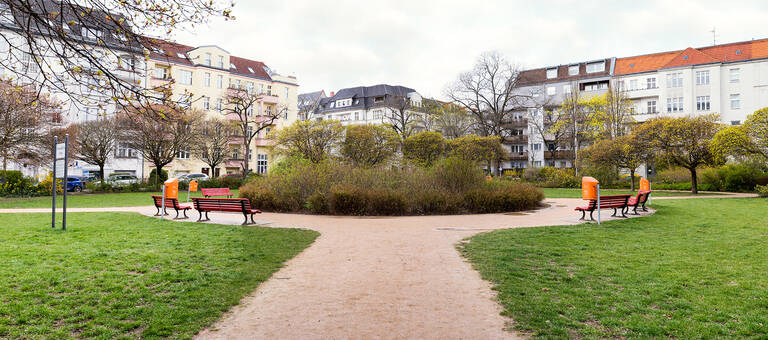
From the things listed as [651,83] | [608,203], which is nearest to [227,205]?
[608,203]

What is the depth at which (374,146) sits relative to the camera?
122 ft

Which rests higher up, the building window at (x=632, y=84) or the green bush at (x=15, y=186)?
the building window at (x=632, y=84)

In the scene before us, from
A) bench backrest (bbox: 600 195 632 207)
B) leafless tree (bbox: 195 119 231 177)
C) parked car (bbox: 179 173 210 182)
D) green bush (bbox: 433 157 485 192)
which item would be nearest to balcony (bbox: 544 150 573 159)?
green bush (bbox: 433 157 485 192)

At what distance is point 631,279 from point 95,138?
1494 inches

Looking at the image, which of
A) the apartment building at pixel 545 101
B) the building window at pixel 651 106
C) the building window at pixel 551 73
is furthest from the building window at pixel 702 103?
the building window at pixel 551 73

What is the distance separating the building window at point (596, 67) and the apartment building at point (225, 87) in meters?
39.2

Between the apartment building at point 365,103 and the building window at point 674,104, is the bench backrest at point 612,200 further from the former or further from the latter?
Result: the apartment building at point 365,103

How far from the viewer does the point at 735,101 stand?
45219 mm

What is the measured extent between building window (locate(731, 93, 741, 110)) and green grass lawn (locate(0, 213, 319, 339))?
2067 inches

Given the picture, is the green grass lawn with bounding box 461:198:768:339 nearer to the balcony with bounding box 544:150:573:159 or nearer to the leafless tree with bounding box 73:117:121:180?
the leafless tree with bounding box 73:117:121:180

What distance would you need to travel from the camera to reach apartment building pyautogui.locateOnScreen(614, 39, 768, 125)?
4447cm

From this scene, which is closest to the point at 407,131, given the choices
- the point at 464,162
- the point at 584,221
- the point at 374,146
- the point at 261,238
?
the point at 374,146

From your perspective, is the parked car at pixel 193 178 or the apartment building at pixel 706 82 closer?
the parked car at pixel 193 178

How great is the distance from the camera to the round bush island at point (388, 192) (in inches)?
619
